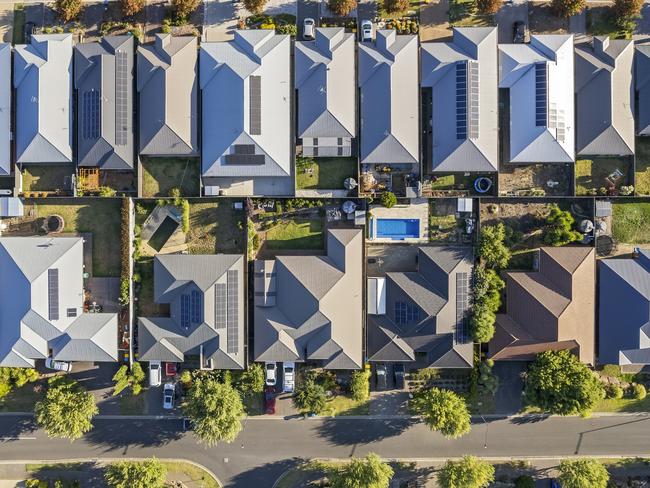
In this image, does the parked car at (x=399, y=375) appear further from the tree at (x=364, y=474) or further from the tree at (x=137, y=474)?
the tree at (x=137, y=474)

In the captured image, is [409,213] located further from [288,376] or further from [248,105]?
[288,376]

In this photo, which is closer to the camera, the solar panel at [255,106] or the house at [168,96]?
the solar panel at [255,106]

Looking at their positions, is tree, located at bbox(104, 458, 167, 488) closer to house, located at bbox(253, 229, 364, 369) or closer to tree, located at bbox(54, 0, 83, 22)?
house, located at bbox(253, 229, 364, 369)

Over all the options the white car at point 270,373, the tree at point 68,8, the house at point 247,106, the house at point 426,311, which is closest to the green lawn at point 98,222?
the house at point 247,106

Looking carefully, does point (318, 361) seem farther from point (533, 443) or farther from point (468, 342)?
point (533, 443)

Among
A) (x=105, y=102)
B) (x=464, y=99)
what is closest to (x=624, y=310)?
(x=464, y=99)

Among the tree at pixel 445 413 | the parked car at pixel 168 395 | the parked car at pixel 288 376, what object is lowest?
the tree at pixel 445 413

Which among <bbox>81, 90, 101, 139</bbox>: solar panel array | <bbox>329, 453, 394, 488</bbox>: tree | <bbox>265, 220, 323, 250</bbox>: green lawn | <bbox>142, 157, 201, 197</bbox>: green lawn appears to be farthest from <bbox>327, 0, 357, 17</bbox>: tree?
<bbox>329, 453, 394, 488</bbox>: tree
